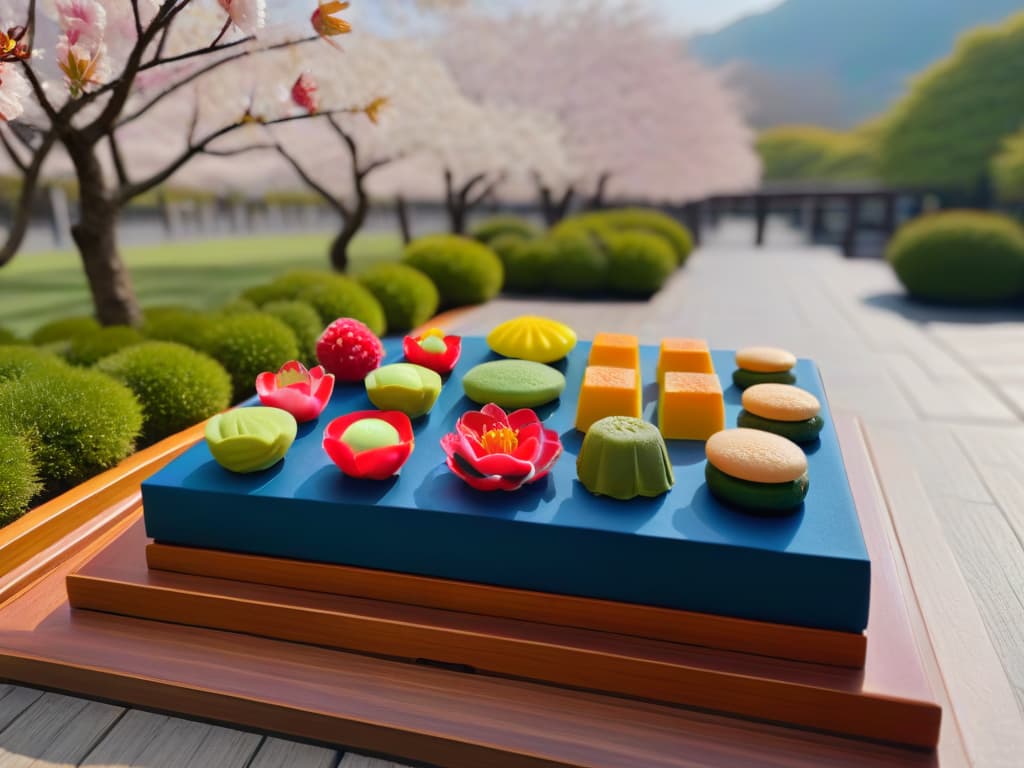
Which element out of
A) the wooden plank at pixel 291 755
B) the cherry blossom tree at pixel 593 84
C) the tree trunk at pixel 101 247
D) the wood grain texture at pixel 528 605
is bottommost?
the wooden plank at pixel 291 755

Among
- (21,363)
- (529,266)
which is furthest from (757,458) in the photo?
(529,266)

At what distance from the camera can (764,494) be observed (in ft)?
5.85

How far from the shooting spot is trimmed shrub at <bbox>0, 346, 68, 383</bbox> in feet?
9.85

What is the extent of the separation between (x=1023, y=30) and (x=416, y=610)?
3823cm

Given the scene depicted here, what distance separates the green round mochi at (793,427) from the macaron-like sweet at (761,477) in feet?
1.38

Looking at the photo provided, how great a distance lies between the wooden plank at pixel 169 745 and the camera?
165cm

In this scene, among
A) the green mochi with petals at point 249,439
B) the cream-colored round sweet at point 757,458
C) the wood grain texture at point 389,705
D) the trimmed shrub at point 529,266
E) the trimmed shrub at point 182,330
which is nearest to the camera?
the wood grain texture at point 389,705

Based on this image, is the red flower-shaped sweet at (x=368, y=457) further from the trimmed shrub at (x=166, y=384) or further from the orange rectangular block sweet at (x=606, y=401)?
the trimmed shrub at (x=166, y=384)

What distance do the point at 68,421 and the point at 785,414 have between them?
2.99 m

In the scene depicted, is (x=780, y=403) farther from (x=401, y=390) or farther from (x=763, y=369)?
(x=401, y=390)

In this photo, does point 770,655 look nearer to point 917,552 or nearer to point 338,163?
point 917,552

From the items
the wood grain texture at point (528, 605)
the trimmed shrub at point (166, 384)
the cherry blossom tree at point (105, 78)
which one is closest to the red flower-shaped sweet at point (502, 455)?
the wood grain texture at point (528, 605)

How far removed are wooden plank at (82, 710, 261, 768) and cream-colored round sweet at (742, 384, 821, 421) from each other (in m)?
1.95

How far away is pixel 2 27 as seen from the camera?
244cm
